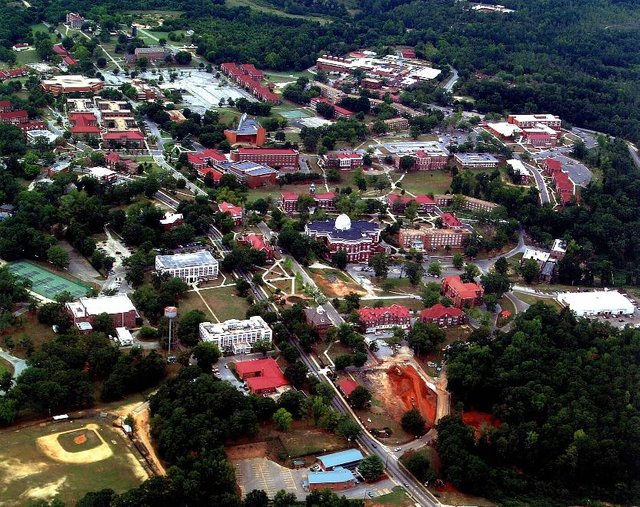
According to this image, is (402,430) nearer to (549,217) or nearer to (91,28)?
(549,217)

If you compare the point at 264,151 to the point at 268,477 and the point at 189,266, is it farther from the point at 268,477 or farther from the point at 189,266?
the point at 268,477

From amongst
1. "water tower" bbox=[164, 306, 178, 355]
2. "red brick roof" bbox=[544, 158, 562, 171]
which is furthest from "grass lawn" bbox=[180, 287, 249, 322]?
"red brick roof" bbox=[544, 158, 562, 171]

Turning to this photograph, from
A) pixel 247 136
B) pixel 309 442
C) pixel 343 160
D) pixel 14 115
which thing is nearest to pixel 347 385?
pixel 309 442

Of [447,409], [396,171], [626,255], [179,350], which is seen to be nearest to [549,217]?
[626,255]

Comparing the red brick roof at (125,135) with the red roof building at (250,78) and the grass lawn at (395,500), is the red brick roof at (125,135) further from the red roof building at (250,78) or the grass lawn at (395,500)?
the grass lawn at (395,500)

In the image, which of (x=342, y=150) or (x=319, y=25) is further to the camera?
Result: (x=319, y=25)

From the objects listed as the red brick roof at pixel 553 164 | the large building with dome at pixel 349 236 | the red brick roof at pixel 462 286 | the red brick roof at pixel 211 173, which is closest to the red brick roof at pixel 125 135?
the red brick roof at pixel 211 173
